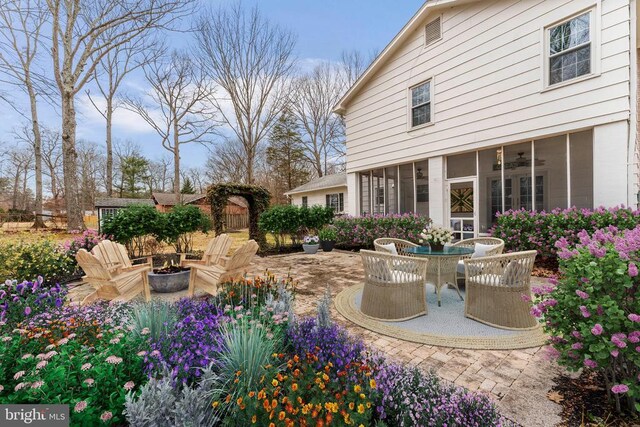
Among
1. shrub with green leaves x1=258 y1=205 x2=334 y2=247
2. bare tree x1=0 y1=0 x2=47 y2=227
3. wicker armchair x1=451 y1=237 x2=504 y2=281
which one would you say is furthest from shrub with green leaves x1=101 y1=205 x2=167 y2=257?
wicker armchair x1=451 y1=237 x2=504 y2=281

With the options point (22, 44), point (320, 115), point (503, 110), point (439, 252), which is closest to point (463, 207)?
point (503, 110)

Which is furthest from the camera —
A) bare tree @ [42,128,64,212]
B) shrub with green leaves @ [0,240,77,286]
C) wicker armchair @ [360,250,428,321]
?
bare tree @ [42,128,64,212]

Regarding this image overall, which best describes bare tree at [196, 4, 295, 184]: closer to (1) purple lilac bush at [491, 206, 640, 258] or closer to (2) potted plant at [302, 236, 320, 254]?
(2) potted plant at [302, 236, 320, 254]

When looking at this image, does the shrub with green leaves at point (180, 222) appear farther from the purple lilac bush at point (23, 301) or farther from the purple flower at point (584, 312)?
the purple flower at point (584, 312)

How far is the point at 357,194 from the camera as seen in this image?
11047mm

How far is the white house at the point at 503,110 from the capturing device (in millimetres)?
5430

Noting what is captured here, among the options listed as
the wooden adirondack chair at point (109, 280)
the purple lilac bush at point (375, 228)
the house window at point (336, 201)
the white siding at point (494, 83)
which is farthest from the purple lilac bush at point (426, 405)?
the house window at point (336, 201)

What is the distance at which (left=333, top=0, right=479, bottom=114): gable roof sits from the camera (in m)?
7.82

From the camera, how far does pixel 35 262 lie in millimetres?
5391

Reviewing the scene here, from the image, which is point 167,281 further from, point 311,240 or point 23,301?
point 311,240

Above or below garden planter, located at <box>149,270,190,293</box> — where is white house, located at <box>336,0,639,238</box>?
above

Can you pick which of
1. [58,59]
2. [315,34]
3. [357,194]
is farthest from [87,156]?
[357,194]

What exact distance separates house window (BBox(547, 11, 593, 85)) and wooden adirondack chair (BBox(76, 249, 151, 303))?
9.17 m

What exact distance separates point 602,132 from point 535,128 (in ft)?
3.76
